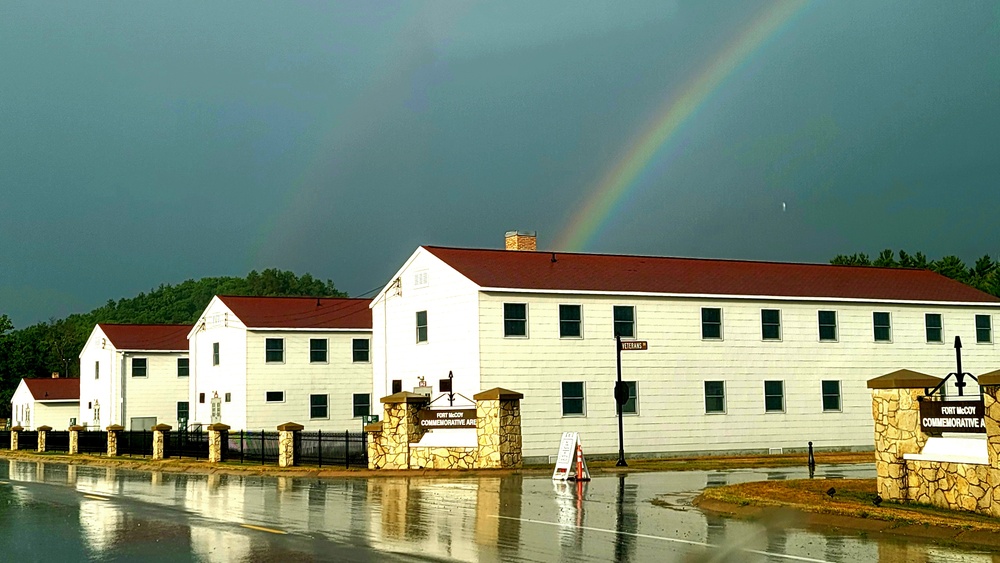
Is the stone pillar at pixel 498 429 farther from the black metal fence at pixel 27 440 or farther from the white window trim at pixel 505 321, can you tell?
the black metal fence at pixel 27 440

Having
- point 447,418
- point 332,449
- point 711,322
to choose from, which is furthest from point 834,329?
point 332,449

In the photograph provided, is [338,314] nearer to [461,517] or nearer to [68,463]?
[68,463]

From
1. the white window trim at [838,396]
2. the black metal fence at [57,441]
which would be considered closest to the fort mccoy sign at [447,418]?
the white window trim at [838,396]

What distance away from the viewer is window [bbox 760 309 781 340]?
4291 cm

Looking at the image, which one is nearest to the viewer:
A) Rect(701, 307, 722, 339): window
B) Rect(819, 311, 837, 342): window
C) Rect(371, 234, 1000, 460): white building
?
Rect(371, 234, 1000, 460): white building

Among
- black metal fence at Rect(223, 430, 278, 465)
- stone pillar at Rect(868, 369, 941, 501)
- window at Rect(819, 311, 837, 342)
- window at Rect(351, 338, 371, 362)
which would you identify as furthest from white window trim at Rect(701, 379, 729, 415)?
window at Rect(351, 338, 371, 362)

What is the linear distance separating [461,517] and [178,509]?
6470 millimetres

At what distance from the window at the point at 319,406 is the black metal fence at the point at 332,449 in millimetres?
20237

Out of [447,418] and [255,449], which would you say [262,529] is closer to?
[447,418]

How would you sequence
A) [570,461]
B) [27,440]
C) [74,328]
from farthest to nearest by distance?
[74,328] < [27,440] < [570,461]

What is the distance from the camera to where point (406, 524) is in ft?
59.2

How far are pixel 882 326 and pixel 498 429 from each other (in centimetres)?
2064

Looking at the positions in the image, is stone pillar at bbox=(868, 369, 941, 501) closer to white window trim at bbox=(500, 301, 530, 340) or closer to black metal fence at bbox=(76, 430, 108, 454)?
white window trim at bbox=(500, 301, 530, 340)

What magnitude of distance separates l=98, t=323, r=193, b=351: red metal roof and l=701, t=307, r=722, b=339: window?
38434mm
